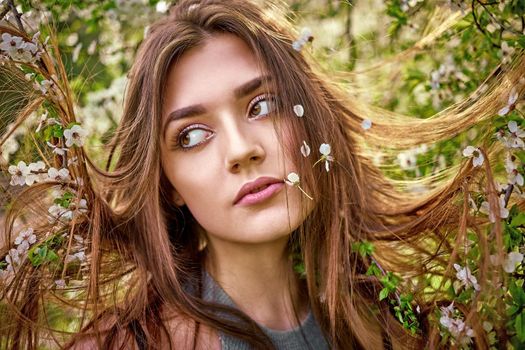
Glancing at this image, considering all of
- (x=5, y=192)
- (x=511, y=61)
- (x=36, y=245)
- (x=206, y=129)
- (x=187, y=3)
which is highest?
(x=187, y=3)

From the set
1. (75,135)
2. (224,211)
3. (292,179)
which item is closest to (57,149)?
(75,135)

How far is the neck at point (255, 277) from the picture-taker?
2402 mm

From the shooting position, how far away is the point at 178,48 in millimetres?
2264

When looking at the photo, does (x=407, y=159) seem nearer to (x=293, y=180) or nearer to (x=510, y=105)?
(x=293, y=180)

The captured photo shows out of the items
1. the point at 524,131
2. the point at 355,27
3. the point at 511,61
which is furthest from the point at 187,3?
the point at 355,27

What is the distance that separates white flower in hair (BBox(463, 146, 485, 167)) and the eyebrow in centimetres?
66

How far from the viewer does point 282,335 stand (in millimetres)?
2412

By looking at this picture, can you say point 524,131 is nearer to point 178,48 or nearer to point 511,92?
point 511,92

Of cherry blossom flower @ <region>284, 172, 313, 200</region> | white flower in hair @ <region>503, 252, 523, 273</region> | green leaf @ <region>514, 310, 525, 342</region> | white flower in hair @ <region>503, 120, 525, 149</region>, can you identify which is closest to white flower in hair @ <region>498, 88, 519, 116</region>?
white flower in hair @ <region>503, 120, 525, 149</region>

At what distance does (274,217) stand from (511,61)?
82cm

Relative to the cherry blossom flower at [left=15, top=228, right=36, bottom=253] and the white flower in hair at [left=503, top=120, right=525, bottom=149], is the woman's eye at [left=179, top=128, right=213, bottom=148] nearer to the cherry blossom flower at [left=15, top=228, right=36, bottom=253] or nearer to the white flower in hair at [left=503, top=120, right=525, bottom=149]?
the cherry blossom flower at [left=15, top=228, right=36, bottom=253]

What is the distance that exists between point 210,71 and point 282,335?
2.95 ft

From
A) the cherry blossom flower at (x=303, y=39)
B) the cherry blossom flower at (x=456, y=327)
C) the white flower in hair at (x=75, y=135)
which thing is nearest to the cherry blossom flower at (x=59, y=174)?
the white flower in hair at (x=75, y=135)

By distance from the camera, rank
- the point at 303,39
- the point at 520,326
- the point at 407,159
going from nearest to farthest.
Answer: the point at 520,326
the point at 303,39
the point at 407,159
